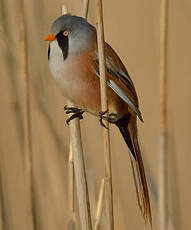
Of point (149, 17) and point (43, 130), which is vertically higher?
point (149, 17)

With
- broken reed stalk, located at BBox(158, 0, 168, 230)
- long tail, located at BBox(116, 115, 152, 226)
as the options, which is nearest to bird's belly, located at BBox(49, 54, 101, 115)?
long tail, located at BBox(116, 115, 152, 226)

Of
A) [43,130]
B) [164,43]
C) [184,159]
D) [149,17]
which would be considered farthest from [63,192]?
[149,17]

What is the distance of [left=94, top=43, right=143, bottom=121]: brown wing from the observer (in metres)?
1.53

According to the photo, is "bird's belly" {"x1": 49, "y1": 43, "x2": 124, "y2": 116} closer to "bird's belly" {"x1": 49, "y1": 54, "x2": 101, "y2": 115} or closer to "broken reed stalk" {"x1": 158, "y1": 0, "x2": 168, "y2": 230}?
"bird's belly" {"x1": 49, "y1": 54, "x2": 101, "y2": 115}

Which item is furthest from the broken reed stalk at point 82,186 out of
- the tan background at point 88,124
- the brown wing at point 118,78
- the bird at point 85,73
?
the tan background at point 88,124

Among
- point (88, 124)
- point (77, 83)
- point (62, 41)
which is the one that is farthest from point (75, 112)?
point (88, 124)

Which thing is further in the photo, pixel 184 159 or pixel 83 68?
pixel 184 159

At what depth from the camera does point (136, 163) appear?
5.20ft

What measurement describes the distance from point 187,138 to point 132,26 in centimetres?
64

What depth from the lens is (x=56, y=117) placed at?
7.13 feet

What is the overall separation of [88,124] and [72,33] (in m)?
0.72

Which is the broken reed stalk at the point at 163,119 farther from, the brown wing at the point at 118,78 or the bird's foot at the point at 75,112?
the bird's foot at the point at 75,112

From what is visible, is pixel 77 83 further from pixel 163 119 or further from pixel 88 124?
pixel 88 124

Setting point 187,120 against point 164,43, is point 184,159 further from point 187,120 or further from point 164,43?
point 164,43
